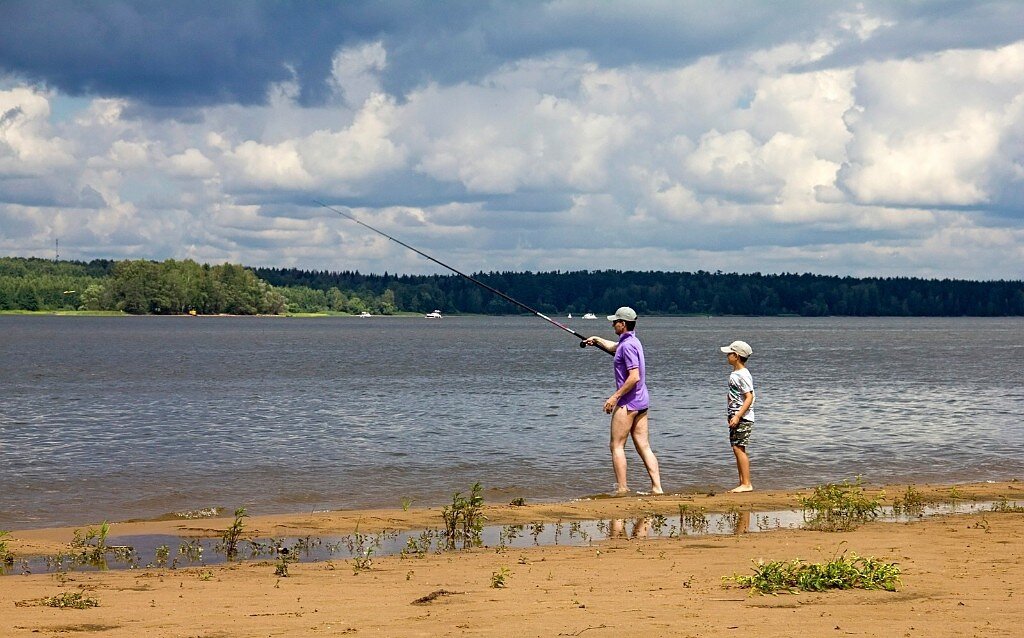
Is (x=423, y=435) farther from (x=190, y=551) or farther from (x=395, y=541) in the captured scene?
(x=190, y=551)

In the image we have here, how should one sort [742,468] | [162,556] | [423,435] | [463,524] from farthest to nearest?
[423,435] < [742,468] < [463,524] < [162,556]

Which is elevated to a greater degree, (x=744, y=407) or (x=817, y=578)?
(x=744, y=407)

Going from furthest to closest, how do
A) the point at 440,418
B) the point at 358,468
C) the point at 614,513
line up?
the point at 440,418, the point at 358,468, the point at 614,513

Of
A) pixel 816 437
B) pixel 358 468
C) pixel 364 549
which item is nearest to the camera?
pixel 364 549

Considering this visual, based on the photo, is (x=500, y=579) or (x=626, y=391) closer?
(x=500, y=579)

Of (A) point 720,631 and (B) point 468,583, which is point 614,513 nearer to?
(B) point 468,583

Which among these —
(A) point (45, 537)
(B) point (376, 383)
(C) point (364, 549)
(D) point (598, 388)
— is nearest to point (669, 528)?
(C) point (364, 549)

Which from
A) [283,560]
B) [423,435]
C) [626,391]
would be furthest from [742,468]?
[423,435]

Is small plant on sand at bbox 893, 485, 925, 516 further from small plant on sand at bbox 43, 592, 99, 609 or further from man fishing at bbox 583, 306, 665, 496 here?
small plant on sand at bbox 43, 592, 99, 609

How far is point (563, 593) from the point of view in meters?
7.85

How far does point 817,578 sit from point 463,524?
4232 millimetres

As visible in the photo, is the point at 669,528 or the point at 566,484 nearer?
the point at 669,528

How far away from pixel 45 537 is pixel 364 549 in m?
3.44

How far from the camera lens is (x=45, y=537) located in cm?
1112
